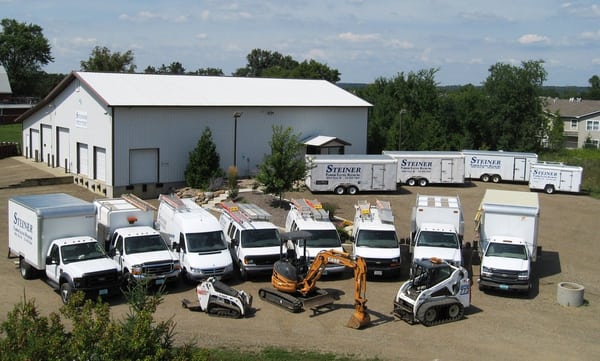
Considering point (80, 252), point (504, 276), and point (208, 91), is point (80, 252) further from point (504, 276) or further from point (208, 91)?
point (208, 91)

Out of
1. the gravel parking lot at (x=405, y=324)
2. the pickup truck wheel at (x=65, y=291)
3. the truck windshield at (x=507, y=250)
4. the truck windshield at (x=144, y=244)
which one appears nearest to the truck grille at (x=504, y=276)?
the gravel parking lot at (x=405, y=324)

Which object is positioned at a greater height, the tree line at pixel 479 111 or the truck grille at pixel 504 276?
the tree line at pixel 479 111

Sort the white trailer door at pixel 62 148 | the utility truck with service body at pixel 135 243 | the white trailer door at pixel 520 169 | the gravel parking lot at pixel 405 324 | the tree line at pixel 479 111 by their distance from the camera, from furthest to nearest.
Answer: the tree line at pixel 479 111, the white trailer door at pixel 520 169, the white trailer door at pixel 62 148, the utility truck with service body at pixel 135 243, the gravel parking lot at pixel 405 324

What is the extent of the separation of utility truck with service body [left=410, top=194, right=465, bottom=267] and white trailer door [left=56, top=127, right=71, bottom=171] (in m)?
26.7

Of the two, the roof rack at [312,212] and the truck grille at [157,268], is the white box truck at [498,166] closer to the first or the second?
the roof rack at [312,212]

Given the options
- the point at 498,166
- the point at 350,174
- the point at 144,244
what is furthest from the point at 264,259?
the point at 498,166

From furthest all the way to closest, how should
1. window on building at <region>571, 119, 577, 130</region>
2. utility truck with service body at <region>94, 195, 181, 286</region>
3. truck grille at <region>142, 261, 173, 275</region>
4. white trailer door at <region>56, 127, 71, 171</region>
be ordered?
window on building at <region>571, 119, 577, 130</region> < white trailer door at <region>56, 127, 71, 171</region> < utility truck with service body at <region>94, 195, 181, 286</region> < truck grille at <region>142, 261, 173, 275</region>

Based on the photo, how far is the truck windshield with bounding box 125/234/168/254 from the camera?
21.1m

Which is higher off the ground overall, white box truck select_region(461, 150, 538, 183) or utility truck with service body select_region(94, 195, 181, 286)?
A: white box truck select_region(461, 150, 538, 183)

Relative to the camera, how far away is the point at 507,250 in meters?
22.0

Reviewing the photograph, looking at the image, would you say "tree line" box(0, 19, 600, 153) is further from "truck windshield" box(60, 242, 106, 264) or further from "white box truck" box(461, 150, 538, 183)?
"truck windshield" box(60, 242, 106, 264)

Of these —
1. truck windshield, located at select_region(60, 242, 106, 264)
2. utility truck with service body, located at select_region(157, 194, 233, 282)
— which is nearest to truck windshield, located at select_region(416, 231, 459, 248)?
utility truck with service body, located at select_region(157, 194, 233, 282)

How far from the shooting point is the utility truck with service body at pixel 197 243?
69.6 feet

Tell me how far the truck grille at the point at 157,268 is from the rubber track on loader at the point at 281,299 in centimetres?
306
